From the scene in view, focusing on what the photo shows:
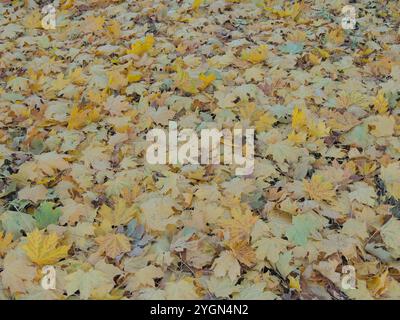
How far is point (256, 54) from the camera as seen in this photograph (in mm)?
3420

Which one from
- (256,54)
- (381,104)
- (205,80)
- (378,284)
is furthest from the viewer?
(256,54)

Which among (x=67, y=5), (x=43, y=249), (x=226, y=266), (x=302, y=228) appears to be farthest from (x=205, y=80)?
(x=67, y=5)

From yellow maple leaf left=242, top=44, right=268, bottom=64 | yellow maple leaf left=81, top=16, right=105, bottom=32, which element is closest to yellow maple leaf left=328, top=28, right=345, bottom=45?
yellow maple leaf left=242, top=44, right=268, bottom=64

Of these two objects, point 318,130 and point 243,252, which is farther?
point 318,130

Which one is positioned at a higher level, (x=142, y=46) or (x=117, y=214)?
(x=142, y=46)

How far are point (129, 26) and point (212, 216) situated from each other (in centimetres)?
238

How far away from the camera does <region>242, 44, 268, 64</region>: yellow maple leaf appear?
3416 millimetres

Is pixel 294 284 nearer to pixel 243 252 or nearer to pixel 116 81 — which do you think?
pixel 243 252

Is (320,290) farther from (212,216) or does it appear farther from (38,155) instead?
(38,155)

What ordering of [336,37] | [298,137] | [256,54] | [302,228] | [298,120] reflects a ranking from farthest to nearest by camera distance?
[336,37]
[256,54]
[298,120]
[298,137]
[302,228]

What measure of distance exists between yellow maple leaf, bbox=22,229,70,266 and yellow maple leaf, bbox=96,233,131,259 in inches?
6.0

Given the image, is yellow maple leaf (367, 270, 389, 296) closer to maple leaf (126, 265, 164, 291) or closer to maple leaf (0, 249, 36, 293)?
maple leaf (126, 265, 164, 291)

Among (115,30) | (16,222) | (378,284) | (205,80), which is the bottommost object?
(378,284)

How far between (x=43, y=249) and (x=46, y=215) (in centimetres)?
25
